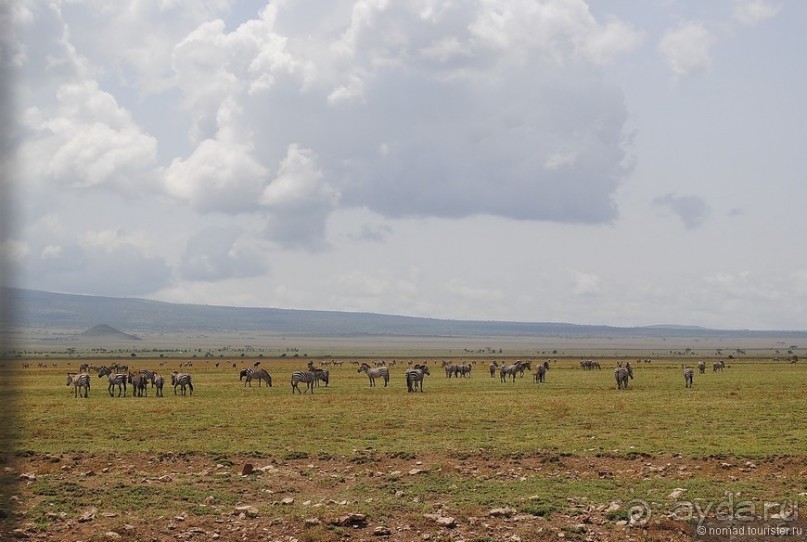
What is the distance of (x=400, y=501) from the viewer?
52.5 ft

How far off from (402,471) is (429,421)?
395 inches

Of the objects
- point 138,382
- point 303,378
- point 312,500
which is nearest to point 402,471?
point 312,500

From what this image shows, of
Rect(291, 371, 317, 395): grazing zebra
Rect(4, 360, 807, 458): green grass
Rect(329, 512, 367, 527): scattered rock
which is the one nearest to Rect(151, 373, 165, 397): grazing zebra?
Rect(4, 360, 807, 458): green grass

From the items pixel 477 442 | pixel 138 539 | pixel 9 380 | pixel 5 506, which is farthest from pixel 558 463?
pixel 9 380

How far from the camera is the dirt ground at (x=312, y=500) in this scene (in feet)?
46.0

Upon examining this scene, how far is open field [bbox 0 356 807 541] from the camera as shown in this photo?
14445 mm

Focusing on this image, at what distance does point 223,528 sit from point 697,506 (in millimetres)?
8498

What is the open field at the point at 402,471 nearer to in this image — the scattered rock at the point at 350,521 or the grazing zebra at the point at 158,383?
the scattered rock at the point at 350,521

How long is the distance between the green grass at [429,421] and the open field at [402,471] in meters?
0.12

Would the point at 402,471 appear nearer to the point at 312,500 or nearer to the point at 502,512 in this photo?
the point at 312,500

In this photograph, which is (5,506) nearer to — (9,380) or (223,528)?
(223,528)

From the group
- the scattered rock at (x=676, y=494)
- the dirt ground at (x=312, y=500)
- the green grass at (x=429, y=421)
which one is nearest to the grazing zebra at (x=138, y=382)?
the green grass at (x=429, y=421)

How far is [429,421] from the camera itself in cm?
2909

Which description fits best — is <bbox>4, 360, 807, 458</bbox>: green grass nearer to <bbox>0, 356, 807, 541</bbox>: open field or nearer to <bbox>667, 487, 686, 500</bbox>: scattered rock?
<bbox>0, 356, 807, 541</bbox>: open field
